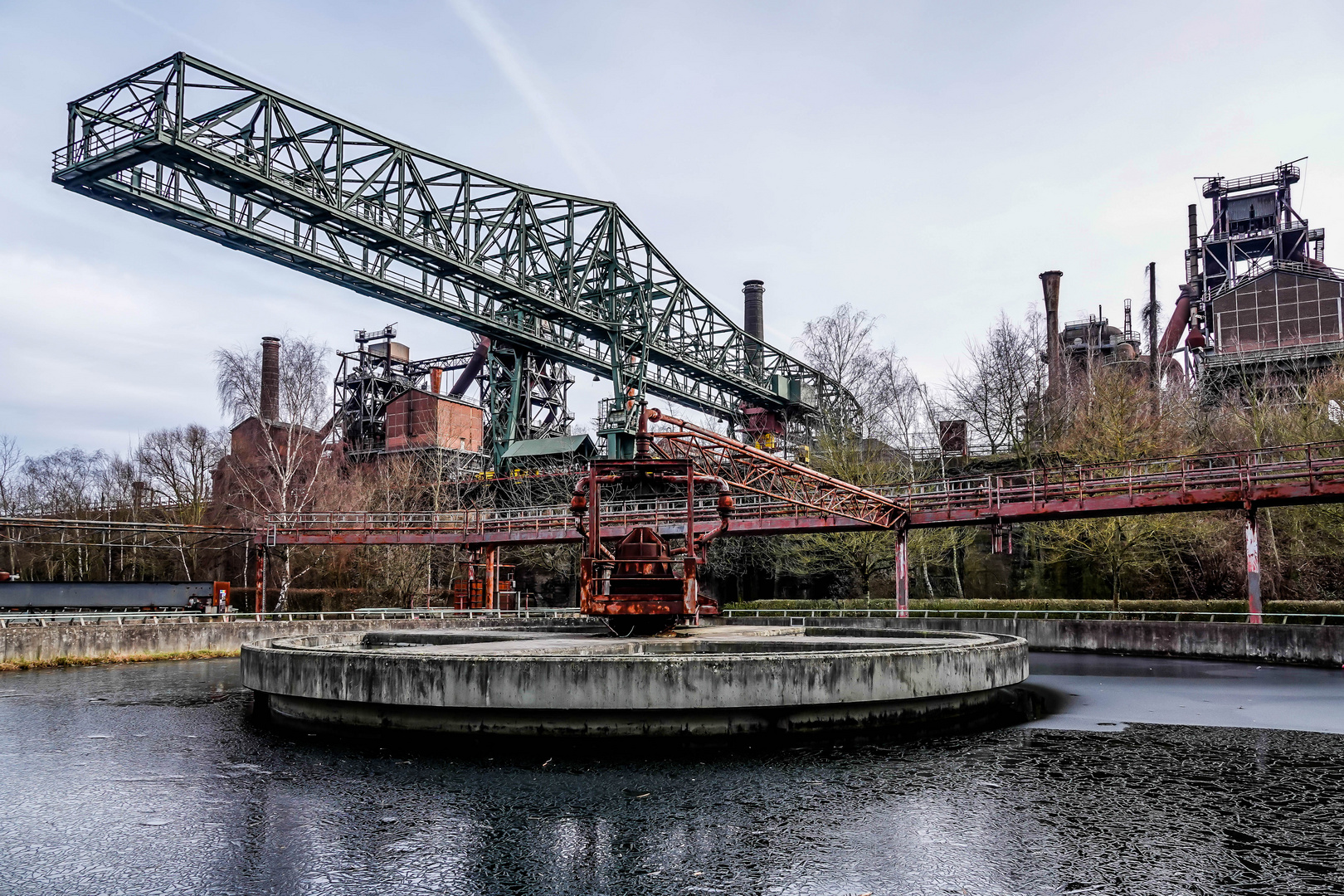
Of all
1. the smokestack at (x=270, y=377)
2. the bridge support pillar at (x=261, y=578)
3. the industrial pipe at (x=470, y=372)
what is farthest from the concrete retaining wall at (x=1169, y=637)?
the industrial pipe at (x=470, y=372)

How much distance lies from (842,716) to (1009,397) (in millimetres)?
42868

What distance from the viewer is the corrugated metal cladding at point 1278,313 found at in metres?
59.1

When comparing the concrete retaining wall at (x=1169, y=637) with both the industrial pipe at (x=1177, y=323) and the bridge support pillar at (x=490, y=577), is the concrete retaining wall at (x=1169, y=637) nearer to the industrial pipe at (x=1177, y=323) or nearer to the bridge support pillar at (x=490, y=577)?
the bridge support pillar at (x=490, y=577)

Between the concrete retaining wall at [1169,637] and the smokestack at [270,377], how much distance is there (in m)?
38.9

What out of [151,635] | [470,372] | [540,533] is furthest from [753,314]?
[151,635]

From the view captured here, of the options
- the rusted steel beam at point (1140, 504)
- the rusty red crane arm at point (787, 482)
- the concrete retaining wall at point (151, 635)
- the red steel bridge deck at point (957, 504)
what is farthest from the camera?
the rusty red crane arm at point (787, 482)

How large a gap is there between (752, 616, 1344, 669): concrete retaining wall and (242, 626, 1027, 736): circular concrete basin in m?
9.02

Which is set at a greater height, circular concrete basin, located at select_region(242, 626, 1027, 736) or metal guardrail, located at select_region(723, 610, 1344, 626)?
circular concrete basin, located at select_region(242, 626, 1027, 736)

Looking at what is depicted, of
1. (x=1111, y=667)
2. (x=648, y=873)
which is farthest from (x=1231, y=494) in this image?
(x=648, y=873)

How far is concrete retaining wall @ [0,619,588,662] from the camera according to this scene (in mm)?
25281

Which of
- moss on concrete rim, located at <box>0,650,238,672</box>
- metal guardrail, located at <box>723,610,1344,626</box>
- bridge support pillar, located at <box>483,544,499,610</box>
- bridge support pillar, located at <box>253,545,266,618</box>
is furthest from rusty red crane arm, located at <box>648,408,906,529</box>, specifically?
bridge support pillar, located at <box>253,545,266,618</box>

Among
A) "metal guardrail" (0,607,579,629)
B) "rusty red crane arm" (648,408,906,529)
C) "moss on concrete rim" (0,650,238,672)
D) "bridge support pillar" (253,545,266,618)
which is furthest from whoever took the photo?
"bridge support pillar" (253,545,266,618)

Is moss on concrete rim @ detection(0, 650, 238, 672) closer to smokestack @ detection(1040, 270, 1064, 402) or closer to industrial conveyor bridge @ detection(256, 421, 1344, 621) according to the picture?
industrial conveyor bridge @ detection(256, 421, 1344, 621)

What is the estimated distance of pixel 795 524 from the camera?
38750mm
